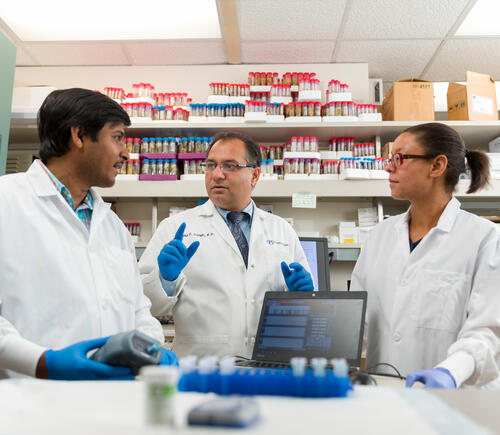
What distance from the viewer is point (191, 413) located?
0.43 metres

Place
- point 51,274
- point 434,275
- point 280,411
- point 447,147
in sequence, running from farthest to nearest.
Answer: point 447,147 → point 434,275 → point 51,274 → point 280,411

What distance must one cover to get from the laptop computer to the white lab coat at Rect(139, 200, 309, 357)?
0.26m

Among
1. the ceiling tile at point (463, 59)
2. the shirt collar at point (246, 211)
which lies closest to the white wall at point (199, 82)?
the ceiling tile at point (463, 59)

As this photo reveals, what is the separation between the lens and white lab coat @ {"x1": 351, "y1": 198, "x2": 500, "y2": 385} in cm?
122

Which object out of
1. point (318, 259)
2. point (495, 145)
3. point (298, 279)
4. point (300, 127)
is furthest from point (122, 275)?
point (495, 145)

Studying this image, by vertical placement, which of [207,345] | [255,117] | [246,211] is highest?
[255,117]

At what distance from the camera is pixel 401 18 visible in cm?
279

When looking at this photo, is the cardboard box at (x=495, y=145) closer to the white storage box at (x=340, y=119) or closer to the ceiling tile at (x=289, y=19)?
the white storage box at (x=340, y=119)

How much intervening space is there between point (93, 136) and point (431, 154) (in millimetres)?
1157

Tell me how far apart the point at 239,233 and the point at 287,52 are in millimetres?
1936

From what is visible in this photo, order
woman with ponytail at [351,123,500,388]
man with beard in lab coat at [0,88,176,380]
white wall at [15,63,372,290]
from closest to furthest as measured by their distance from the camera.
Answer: man with beard in lab coat at [0,88,176,380], woman with ponytail at [351,123,500,388], white wall at [15,63,372,290]

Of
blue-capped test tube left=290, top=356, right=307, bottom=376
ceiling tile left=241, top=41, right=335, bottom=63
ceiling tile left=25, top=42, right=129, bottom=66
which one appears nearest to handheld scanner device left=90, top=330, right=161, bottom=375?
blue-capped test tube left=290, top=356, right=307, bottom=376

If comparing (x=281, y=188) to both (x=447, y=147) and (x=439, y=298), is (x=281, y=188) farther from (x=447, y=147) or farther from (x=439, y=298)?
(x=439, y=298)

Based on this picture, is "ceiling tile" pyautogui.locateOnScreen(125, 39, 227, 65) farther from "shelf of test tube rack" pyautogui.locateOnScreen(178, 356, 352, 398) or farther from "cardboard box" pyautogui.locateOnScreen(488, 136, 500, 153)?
"shelf of test tube rack" pyautogui.locateOnScreen(178, 356, 352, 398)
